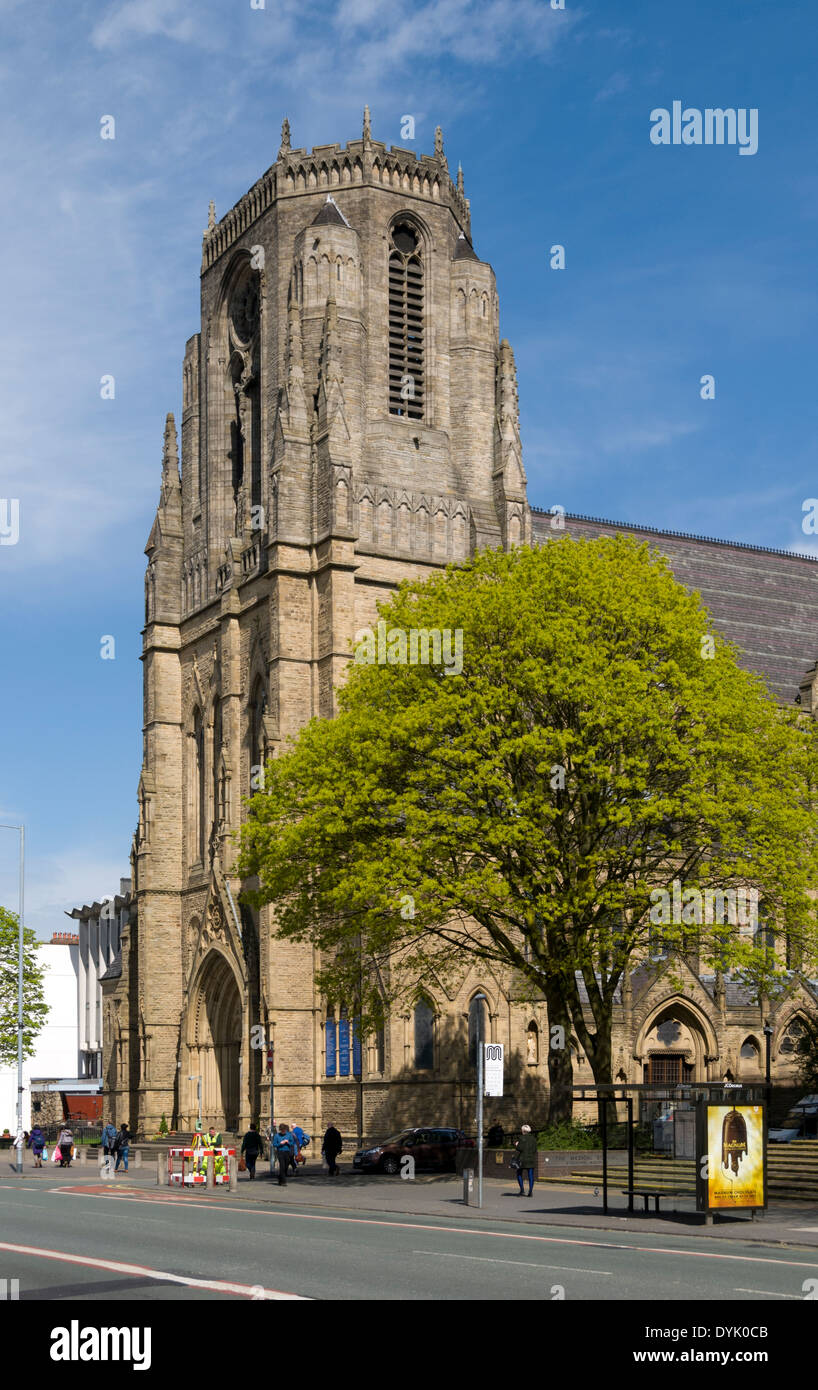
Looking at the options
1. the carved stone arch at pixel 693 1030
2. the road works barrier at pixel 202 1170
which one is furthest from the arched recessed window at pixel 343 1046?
the carved stone arch at pixel 693 1030

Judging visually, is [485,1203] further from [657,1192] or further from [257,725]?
[257,725]

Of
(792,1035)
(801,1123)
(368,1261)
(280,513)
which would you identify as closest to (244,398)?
(280,513)

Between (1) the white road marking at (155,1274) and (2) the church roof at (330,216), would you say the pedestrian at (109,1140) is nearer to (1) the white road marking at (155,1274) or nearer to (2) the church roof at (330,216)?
(1) the white road marking at (155,1274)

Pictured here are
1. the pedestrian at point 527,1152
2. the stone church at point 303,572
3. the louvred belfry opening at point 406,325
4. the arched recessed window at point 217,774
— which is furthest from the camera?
the louvred belfry opening at point 406,325

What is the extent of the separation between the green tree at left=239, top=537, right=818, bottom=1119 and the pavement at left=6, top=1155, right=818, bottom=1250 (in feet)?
12.8

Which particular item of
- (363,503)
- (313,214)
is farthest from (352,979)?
(313,214)

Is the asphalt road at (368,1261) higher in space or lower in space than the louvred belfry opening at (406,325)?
lower

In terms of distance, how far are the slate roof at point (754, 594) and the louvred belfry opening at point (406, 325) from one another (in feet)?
31.3

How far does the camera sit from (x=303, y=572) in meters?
49.8

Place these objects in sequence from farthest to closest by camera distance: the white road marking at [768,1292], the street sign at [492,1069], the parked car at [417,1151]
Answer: the parked car at [417,1151] → the street sign at [492,1069] → the white road marking at [768,1292]

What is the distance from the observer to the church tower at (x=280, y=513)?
49.8m

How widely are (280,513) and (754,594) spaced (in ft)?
83.8

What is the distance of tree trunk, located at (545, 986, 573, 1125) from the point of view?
1315 inches
